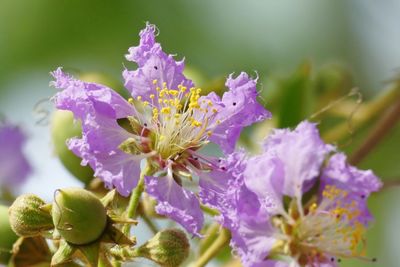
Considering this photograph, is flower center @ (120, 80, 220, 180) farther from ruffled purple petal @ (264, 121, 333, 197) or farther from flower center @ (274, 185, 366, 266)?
flower center @ (274, 185, 366, 266)

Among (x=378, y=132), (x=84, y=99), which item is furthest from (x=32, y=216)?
(x=378, y=132)

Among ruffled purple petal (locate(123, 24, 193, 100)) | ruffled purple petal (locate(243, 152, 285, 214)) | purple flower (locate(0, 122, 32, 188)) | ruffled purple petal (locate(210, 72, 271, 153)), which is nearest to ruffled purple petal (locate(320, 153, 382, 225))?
ruffled purple petal (locate(243, 152, 285, 214))

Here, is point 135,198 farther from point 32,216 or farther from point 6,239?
Answer: point 6,239

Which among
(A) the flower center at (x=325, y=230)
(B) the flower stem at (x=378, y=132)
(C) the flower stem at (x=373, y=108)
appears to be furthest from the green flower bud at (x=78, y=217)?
(C) the flower stem at (x=373, y=108)

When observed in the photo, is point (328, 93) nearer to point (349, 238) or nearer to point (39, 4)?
point (349, 238)

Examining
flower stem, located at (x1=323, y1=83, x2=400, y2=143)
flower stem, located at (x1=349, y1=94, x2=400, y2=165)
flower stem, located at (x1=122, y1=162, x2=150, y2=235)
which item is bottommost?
flower stem, located at (x1=122, y1=162, x2=150, y2=235)

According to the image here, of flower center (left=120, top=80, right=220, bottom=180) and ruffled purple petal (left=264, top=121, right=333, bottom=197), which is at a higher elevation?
ruffled purple petal (left=264, top=121, right=333, bottom=197)

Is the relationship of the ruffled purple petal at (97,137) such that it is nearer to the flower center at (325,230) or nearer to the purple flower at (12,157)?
the flower center at (325,230)
